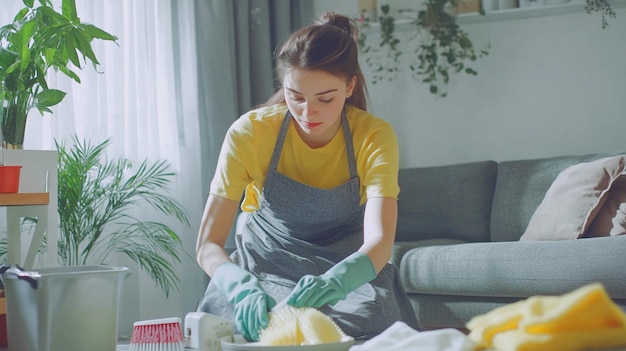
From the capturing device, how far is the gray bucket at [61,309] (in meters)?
1.17

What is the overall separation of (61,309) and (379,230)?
30.1 inches

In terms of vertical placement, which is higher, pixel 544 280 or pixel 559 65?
pixel 559 65

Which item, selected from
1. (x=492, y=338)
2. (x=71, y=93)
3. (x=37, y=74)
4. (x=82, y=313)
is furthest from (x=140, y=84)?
(x=492, y=338)

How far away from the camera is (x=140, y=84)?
336 cm

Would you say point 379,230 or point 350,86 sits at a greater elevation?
point 350,86

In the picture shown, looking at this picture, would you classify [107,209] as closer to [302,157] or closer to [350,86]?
[302,157]

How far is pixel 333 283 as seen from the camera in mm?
1487

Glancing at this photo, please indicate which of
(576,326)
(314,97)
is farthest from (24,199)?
(576,326)

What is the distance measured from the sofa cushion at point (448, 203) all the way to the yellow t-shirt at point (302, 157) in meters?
1.58

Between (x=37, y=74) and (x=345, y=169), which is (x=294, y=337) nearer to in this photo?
(x=345, y=169)

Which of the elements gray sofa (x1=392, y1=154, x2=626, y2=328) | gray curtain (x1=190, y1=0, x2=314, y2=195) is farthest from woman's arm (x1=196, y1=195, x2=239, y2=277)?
gray curtain (x1=190, y1=0, x2=314, y2=195)

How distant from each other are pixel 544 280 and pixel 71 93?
5.88 ft

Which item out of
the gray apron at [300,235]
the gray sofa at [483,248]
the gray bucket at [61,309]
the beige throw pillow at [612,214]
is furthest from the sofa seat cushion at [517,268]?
the gray bucket at [61,309]

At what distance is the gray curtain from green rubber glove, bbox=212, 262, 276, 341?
1.81 meters
